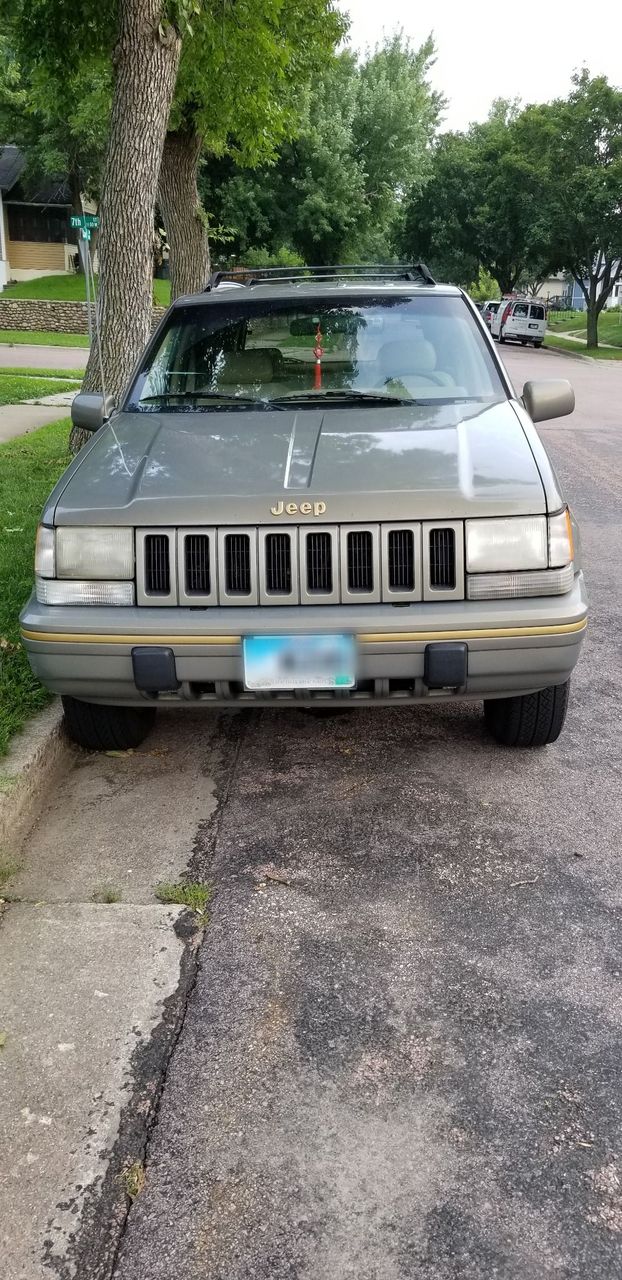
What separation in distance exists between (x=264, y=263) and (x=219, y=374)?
97.9 feet

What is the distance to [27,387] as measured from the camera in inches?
629

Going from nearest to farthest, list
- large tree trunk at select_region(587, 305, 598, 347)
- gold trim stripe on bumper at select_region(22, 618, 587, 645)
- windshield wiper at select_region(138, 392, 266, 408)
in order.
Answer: gold trim stripe on bumper at select_region(22, 618, 587, 645)
windshield wiper at select_region(138, 392, 266, 408)
large tree trunk at select_region(587, 305, 598, 347)

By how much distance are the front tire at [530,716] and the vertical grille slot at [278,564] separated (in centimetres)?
99

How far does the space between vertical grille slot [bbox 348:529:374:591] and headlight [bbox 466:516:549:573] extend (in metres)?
0.31

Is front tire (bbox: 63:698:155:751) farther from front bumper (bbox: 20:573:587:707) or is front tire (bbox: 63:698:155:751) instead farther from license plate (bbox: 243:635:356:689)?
license plate (bbox: 243:635:356:689)

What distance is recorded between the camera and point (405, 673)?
320cm

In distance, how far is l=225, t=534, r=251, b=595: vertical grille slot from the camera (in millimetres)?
3215

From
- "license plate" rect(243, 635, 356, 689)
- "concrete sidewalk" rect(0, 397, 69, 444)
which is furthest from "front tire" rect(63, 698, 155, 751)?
"concrete sidewalk" rect(0, 397, 69, 444)

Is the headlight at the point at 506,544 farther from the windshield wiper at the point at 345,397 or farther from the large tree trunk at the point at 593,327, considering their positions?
the large tree trunk at the point at 593,327

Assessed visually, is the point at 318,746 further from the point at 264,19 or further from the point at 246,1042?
the point at 264,19

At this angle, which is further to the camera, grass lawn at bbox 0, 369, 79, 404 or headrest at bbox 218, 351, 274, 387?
grass lawn at bbox 0, 369, 79, 404

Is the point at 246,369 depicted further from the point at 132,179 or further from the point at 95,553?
the point at 132,179

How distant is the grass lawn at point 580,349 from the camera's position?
34.2 m

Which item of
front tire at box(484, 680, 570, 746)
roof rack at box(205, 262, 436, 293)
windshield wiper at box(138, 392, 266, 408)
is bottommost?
front tire at box(484, 680, 570, 746)
